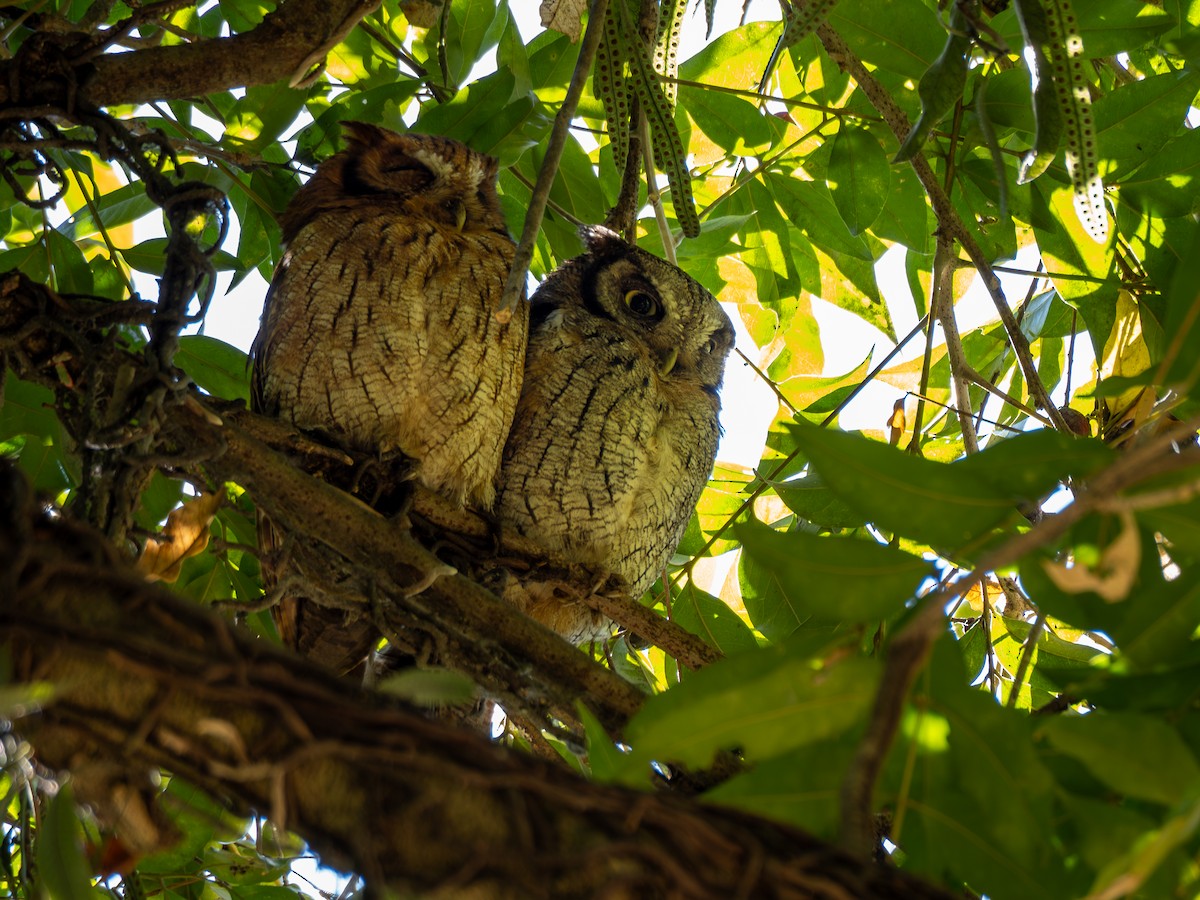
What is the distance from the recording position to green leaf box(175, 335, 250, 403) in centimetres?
212

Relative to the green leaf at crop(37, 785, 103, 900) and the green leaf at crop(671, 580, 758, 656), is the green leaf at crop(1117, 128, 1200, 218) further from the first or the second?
the green leaf at crop(37, 785, 103, 900)

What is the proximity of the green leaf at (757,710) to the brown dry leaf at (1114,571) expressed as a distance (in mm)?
164

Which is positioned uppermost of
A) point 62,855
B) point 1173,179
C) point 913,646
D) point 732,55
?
point 732,55

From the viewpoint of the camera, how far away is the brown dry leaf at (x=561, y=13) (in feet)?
6.77

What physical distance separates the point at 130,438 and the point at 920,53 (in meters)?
1.44

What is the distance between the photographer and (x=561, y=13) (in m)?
2.07

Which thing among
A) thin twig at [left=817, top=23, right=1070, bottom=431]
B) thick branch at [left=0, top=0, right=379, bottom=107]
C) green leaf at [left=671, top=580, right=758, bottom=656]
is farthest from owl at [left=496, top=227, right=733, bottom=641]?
thick branch at [left=0, top=0, right=379, bottom=107]

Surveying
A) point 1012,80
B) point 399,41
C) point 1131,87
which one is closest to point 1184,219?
point 1131,87

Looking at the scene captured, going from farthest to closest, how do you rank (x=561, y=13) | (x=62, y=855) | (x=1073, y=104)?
1. (x=561, y=13)
2. (x=1073, y=104)
3. (x=62, y=855)

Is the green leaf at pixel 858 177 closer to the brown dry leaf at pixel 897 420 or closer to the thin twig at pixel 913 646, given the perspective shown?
the brown dry leaf at pixel 897 420

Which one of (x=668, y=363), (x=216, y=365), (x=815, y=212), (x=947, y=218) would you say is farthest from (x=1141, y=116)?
(x=216, y=365)

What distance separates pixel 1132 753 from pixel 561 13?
5.70ft

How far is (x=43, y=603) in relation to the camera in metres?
0.78

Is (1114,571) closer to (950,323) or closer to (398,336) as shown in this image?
(950,323)
